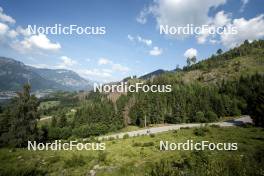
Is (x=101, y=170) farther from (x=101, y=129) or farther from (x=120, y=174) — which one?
(x=101, y=129)

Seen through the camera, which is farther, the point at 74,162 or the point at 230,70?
the point at 230,70

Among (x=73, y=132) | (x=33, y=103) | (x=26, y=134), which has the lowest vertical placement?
(x=73, y=132)

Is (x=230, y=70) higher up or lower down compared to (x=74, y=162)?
higher up

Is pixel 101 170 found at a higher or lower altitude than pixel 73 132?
higher

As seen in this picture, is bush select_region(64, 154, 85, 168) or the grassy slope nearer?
bush select_region(64, 154, 85, 168)

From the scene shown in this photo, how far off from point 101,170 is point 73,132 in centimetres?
6440

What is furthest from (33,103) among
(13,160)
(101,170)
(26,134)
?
(101,170)

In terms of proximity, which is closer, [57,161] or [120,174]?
[120,174]

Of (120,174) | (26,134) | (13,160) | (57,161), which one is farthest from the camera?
(26,134)

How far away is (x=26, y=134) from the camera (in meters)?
38.1

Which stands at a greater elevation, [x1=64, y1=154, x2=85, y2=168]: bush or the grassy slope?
the grassy slope

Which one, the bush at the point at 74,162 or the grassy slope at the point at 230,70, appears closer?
the bush at the point at 74,162

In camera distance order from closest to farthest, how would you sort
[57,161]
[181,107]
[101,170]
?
1. [101,170]
2. [57,161]
3. [181,107]

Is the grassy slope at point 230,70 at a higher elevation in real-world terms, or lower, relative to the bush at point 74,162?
higher
